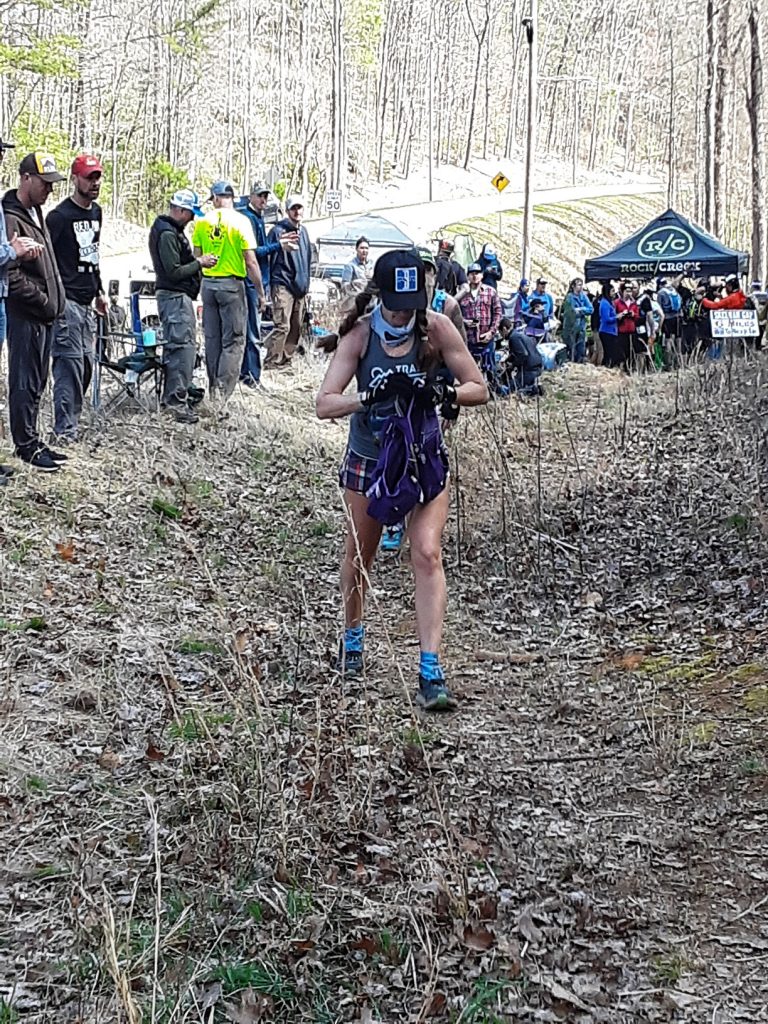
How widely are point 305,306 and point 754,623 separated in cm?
995

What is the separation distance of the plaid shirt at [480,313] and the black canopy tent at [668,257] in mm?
10980

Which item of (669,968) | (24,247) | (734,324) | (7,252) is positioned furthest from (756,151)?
→ (669,968)

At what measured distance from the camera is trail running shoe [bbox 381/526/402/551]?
7477mm

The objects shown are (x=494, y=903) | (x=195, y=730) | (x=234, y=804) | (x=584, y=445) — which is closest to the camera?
(x=494, y=903)

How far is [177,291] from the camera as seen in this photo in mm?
9719

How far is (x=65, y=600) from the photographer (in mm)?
5984

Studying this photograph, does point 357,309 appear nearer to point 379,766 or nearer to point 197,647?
point 197,647

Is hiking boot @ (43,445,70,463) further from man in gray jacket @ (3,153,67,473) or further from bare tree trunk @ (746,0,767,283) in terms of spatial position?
bare tree trunk @ (746,0,767,283)

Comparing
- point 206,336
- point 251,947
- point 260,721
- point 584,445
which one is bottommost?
point 251,947

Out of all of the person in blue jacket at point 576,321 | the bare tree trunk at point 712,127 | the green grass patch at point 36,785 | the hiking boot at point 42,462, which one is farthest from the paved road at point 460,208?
the green grass patch at point 36,785

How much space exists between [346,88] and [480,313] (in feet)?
138

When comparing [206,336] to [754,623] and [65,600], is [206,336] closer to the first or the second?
[65,600]

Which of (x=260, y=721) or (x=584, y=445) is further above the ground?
(x=584, y=445)

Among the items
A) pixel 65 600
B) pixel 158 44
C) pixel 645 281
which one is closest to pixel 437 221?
pixel 158 44
